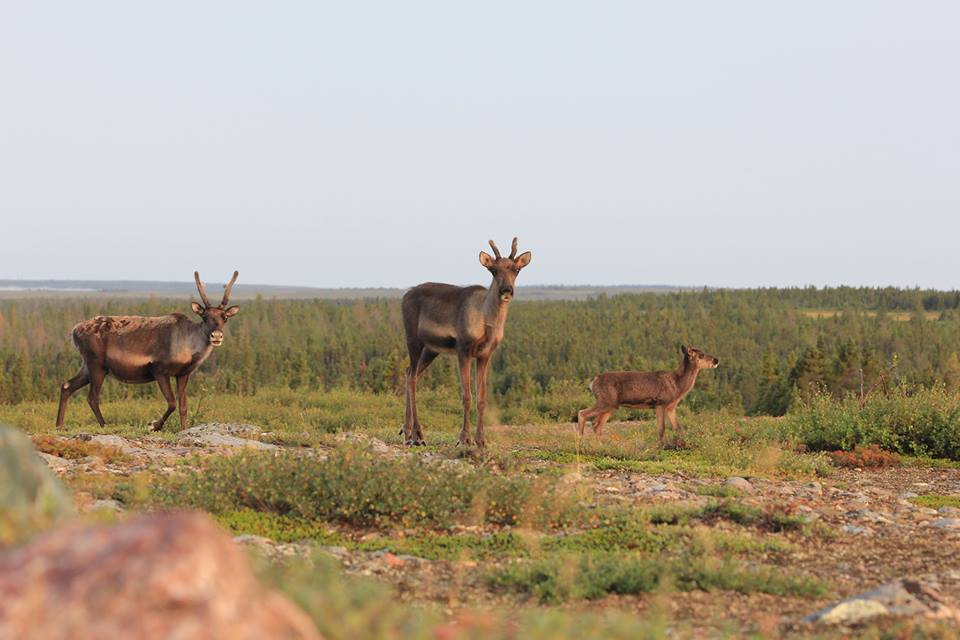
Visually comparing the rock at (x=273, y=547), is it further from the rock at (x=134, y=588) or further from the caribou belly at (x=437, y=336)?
the caribou belly at (x=437, y=336)

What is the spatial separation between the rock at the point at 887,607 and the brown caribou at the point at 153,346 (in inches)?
493

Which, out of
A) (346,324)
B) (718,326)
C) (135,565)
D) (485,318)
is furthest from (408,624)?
(346,324)

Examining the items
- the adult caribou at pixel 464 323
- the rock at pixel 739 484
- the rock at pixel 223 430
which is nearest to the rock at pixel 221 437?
the rock at pixel 223 430

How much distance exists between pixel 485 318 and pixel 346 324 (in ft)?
208

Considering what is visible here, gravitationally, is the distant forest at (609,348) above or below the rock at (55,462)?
below

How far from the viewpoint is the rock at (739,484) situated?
1242 cm

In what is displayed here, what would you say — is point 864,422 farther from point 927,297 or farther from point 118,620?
point 927,297

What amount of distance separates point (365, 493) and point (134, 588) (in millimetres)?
6638

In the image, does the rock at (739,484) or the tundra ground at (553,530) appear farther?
the rock at (739,484)

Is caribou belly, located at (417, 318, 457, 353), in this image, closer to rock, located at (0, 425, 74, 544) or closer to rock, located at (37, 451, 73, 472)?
rock, located at (37, 451, 73, 472)

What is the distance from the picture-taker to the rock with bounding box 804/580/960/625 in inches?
269

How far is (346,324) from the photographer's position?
3063 inches

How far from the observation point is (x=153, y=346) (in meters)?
17.7

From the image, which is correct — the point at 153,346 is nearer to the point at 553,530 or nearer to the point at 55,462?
the point at 55,462
